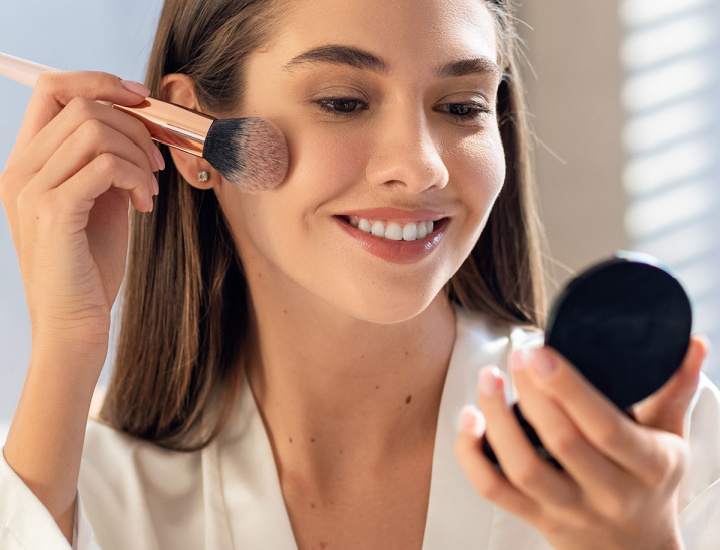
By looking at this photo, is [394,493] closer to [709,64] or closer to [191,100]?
[191,100]

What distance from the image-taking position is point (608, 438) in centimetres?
49

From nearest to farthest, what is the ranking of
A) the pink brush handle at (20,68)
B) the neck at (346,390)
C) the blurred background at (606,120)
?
A: the pink brush handle at (20,68) → the neck at (346,390) → the blurred background at (606,120)

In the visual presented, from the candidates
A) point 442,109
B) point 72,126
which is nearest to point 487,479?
point 442,109

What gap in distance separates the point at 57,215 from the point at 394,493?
48cm

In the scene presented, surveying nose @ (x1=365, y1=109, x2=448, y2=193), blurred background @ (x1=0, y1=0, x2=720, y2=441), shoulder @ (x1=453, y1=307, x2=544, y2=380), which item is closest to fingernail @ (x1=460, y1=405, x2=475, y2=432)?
nose @ (x1=365, y1=109, x2=448, y2=193)

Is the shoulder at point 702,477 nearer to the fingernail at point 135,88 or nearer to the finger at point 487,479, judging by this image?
the finger at point 487,479

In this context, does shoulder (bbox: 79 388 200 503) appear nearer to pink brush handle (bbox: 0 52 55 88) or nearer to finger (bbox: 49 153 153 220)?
finger (bbox: 49 153 153 220)

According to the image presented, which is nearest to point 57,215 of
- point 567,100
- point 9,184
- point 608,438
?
point 9,184

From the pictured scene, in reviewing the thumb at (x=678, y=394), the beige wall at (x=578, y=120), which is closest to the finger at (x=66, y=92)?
the thumb at (x=678, y=394)

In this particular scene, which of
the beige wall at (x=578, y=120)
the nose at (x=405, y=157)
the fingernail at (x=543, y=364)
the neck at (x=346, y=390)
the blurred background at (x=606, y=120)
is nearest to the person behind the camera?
the fingernail at (x=543, y=364)

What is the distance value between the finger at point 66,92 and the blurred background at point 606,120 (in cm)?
54

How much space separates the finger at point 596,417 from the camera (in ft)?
1.56

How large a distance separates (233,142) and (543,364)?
0.44m

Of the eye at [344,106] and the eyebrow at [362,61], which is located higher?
the eyebrow at [362,61]
